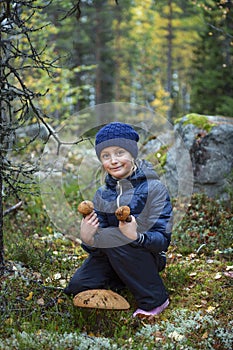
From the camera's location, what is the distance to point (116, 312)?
4145 millimetres

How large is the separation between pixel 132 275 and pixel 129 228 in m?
0.61

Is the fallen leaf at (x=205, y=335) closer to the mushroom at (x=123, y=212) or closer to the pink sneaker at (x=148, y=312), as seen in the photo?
the pink sneaker at (x=148, y=312)

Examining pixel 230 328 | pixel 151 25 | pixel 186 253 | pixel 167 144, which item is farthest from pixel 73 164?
pixel 151 25

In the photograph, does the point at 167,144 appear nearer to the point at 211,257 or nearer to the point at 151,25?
the point at 211,257

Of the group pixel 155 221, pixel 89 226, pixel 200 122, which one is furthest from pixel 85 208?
pixel 200 122

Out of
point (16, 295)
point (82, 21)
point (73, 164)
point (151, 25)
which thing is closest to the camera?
point (16, 295)

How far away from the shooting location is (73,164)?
11.8 meters

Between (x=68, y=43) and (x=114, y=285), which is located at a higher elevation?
(x=68, y=43)

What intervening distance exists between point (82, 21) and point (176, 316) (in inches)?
987

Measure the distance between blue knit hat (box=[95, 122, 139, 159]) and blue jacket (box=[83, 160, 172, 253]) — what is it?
320mm

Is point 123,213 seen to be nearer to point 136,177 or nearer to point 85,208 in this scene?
point 85,208

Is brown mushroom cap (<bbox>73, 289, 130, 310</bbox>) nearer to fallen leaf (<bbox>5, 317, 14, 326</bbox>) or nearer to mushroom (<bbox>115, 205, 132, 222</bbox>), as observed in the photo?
fallen leaf (<bbox>5, 317, 14, 326</bbox>)

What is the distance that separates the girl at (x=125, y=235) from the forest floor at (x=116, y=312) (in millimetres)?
250

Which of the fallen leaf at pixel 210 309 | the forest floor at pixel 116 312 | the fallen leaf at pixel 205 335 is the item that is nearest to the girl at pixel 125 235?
the forest floor at pixel 116 312
